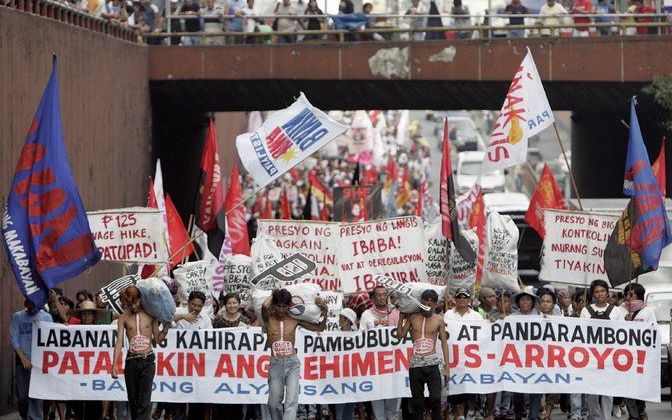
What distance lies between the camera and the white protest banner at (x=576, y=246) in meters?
21.3

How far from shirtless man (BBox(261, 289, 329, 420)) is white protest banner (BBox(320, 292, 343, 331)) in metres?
2.73

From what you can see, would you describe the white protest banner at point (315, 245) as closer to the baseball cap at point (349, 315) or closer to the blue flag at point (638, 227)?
the baseball cap at point (349, 315)

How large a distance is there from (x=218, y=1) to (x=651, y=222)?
16409 mm

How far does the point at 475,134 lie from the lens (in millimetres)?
84125

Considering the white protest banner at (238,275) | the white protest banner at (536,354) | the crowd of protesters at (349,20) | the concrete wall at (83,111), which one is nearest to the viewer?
the white protest banner at (536,354)

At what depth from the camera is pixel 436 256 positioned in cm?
2075

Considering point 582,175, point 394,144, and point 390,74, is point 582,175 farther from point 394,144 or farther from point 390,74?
point 394,144

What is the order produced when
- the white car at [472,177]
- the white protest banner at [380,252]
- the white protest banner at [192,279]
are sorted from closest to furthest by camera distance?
the white protest banner at [380,252] → the white protest banner at [192,279] → the white car at [472,177]

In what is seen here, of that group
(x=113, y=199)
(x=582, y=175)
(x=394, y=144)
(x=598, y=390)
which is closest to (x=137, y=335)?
(x=598, y=390)

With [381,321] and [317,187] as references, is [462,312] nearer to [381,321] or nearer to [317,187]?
[381,321]

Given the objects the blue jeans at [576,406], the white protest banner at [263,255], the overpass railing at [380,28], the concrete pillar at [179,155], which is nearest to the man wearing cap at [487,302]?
the blue jeans at [576,406]

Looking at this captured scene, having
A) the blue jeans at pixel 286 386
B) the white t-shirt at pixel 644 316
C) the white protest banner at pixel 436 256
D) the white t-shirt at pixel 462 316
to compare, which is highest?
the white protest banner at pixel 436 256

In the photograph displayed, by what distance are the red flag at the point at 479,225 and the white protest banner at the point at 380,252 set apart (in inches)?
93.9

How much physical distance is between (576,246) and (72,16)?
9999mm
